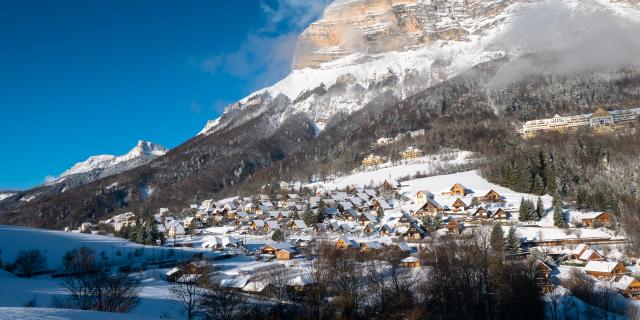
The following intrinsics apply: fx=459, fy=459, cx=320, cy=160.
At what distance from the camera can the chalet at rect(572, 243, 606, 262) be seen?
42625mm

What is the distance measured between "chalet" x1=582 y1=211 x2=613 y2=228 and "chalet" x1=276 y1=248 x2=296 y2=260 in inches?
Result: 1351

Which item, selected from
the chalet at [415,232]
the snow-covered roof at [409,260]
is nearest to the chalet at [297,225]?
the chalet at [415,232]

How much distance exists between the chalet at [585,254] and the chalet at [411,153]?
235 feet

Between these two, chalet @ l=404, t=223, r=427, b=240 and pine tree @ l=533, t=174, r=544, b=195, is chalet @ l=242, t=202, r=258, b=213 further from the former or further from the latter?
pine tree @ l=533, t=174, r=544, b=195

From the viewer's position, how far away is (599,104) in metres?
129

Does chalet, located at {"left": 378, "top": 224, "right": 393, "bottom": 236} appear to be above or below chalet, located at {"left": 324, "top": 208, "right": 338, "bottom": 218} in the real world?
below

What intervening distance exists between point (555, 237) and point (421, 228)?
50.5 ft

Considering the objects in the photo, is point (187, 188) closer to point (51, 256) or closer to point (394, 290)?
point (51, 256)

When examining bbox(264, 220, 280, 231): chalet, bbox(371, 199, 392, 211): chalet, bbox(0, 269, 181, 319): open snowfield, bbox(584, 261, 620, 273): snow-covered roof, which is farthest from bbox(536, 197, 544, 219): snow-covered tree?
bbox(0, 269, 181, 319): open snowfield

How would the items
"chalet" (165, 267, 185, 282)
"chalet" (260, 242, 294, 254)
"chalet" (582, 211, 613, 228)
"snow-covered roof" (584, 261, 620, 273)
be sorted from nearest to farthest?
"snow-covered roof" (584, 261, 620, 273)
"chalet" (165, 267, 185, 282)
"chalet" (260, 242, 294, 254)
"chalet" (582, 211, 613, 228)

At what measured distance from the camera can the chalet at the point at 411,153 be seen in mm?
117250

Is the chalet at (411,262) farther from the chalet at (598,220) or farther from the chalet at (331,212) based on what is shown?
the chalet at (331,212)

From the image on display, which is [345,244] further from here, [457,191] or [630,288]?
[457,191]

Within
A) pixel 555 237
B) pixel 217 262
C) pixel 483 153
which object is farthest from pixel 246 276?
pixel 483 153
